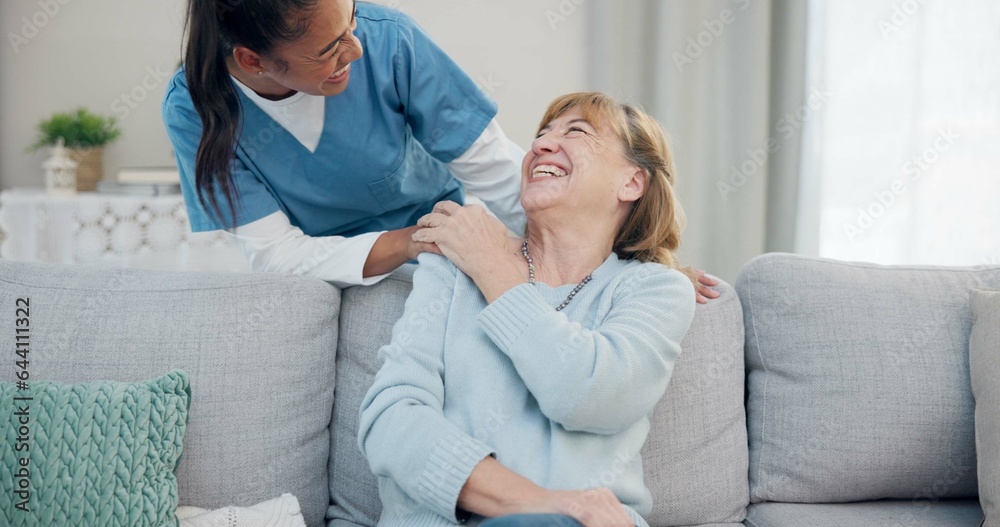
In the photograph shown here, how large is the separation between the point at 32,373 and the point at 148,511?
13.2 inches

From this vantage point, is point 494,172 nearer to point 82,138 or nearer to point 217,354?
point 217,354

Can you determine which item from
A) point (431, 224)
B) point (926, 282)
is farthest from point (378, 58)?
point (926, 282)

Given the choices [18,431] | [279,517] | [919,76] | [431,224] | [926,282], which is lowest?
[279,517]

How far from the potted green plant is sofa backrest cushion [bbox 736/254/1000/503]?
2613 millimetres

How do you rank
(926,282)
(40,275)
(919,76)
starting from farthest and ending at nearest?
(919,76)
(926,282)
(40,275)

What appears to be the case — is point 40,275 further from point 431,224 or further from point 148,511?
point 431,224

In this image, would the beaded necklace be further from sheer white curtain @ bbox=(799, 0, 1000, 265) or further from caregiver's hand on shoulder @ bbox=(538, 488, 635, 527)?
sheer white curtain @ bbox=(799, 0, 1000, 265)

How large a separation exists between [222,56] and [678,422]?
3.38 ft

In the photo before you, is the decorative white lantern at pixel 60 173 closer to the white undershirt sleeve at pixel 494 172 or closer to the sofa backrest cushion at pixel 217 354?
the sofa backrest cushion at pixel 217 354

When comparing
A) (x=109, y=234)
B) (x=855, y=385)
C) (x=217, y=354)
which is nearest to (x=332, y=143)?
(x=217, y=354)

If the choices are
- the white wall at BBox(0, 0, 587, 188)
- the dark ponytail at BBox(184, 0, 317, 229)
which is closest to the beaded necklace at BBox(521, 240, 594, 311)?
the dark ponytail at BBox(184, 0, 317, 229)

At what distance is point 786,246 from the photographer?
131 inches

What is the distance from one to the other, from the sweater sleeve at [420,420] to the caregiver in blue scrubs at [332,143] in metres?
0.17

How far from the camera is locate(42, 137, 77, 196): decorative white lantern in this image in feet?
9.61
